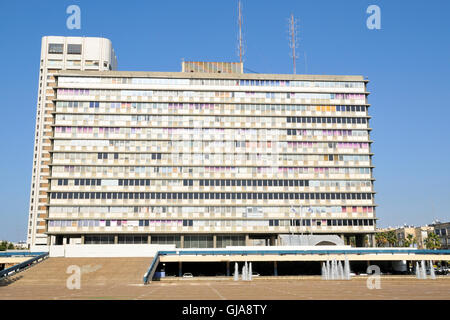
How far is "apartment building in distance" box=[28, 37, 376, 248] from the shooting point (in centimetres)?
9544

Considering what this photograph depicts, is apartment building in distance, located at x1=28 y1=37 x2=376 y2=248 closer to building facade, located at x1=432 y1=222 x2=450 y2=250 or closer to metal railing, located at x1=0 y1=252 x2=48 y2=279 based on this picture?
metal railing, located at x1=0 y1=252 x2=48 y2=279

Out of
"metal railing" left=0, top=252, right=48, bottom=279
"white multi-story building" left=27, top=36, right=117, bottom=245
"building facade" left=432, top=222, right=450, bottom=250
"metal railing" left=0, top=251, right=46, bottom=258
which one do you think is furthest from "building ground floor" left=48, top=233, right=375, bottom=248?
"building facade" left=432, top=222, right=450, bottom=250

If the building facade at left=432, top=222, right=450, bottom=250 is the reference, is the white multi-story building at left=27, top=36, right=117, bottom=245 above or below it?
above

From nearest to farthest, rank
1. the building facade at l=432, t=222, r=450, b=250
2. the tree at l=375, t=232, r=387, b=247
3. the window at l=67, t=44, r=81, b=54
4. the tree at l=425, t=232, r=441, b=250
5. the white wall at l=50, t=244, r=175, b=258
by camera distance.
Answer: the white wall at l=50, t=244, r=175, b=258 → the tree at l=425, t=232, r=441, b=250 → the building facade at l=432, t=222, r=450, b=250 → the window at l=67, t=44, r=81, b=54 → the tree at l=375, t=232, r=387, b=247

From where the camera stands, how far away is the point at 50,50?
152m

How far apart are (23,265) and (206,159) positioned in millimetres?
44024

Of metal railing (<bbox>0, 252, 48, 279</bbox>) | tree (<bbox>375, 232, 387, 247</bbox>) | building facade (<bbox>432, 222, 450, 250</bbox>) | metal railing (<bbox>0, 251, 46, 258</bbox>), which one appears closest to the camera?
metal railing (<bbox>0, 252, 48, 279</bbox>)

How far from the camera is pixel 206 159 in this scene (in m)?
97.9

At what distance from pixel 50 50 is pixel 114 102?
67.7m

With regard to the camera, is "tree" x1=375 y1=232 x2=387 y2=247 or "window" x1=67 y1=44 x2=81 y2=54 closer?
"window" x1=67 y1=44 x2=81 y2=54

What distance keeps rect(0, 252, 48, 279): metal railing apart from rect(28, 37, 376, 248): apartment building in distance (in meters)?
19.4

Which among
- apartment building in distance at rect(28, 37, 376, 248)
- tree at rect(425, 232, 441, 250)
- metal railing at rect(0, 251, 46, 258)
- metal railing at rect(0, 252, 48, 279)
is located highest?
apartment building in distance at rect(28, 37, 376, 248)
